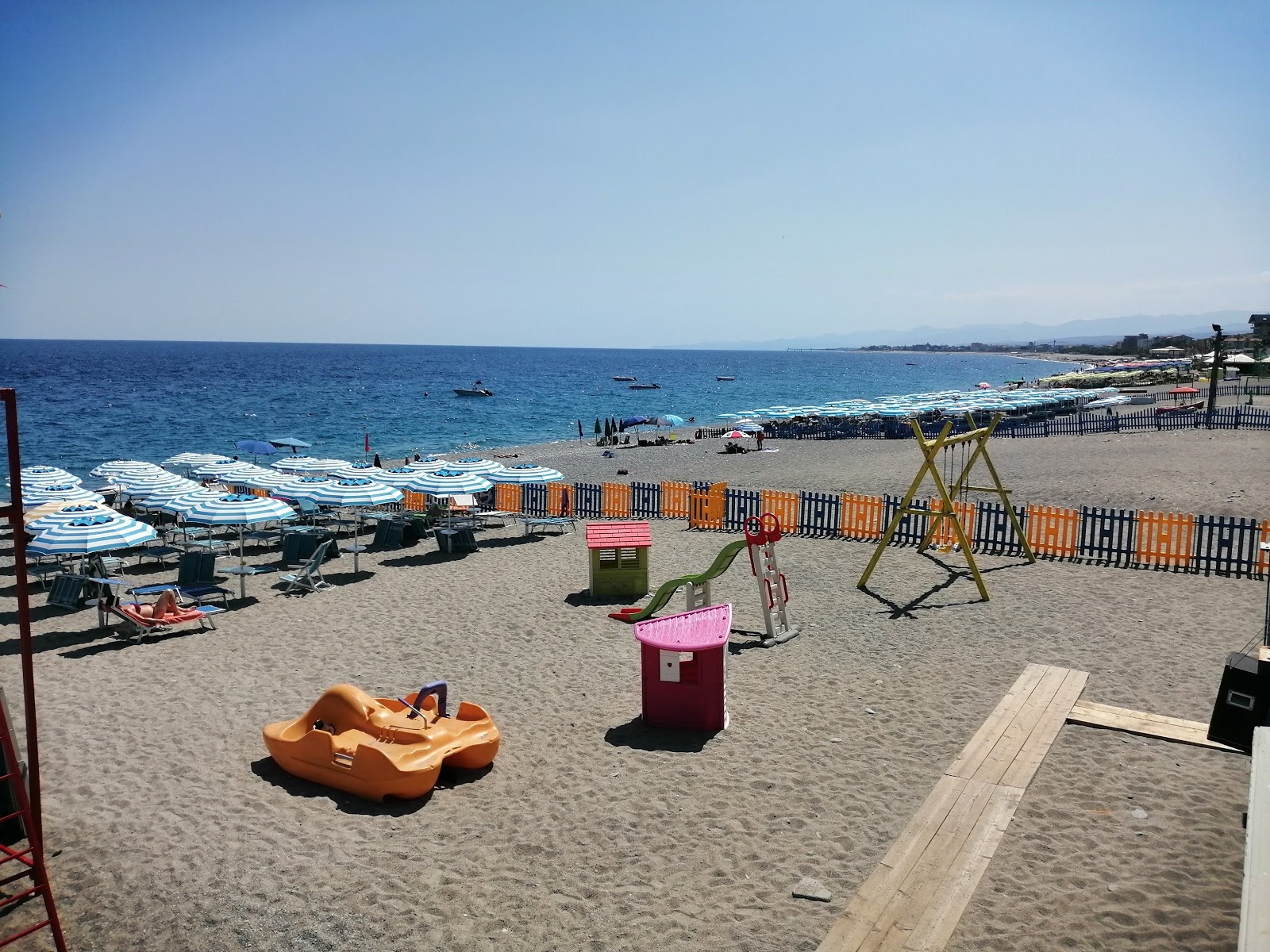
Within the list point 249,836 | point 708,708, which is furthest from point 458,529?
point 249,836

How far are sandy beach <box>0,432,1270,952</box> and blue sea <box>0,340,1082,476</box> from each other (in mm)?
24941

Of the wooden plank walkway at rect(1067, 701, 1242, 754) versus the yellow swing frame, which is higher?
the yellow swing frame

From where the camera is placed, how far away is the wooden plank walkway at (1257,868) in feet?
10.2

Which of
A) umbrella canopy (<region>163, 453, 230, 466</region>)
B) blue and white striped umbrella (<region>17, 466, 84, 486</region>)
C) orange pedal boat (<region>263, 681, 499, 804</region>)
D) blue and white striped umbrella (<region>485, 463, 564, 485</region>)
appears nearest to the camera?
orange pedal boat (<region>263, 681, 499, 804</region>)

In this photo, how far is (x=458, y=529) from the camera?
59.2ft

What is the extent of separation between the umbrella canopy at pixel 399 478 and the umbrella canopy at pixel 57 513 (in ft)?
17.0

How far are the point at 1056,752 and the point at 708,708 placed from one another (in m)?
3.12

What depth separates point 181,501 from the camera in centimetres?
1595

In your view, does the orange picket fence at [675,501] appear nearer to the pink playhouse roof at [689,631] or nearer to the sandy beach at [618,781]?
the sandy beach at [618,781]

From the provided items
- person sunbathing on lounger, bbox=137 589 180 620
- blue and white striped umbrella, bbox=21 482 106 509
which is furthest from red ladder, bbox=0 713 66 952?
blue and white striped umbrella, bbox=21 482 106 509

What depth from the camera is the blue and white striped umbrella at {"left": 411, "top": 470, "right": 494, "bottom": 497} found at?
17.4 m

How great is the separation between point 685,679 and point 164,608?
805cm

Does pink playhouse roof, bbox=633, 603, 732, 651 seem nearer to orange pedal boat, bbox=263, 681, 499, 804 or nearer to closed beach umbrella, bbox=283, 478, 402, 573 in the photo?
orange pedal boat, bbox=263, 681, 499, 804

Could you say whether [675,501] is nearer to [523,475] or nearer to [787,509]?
[787,509]
